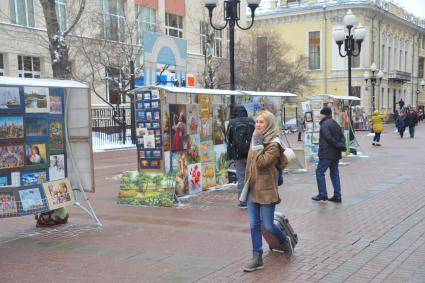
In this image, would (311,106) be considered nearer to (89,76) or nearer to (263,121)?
(263,121)

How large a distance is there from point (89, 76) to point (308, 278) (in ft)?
Answer: 86.2

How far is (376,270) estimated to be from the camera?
5129mm

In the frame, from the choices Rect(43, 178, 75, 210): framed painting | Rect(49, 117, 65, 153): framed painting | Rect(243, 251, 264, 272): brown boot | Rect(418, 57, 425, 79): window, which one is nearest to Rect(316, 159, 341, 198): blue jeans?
Rect(243, 251, 264, 272): brown boot

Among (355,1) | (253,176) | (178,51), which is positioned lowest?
(253,176)

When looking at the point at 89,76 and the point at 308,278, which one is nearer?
the point at 308,278

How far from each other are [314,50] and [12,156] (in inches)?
1962

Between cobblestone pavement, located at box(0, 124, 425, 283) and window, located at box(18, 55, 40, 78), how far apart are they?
865 inches

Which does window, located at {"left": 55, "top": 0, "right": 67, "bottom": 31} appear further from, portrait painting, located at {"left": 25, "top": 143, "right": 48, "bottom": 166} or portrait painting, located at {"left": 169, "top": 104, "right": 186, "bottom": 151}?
portrait painting, located at {"left": 25, "top": 143, "right": 48, "bottom": 166}

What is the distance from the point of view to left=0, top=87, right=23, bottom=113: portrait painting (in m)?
6.39

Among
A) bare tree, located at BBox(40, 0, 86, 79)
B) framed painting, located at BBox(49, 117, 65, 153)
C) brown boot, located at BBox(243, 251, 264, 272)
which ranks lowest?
brown boot, located at BBox(243, 251, 264, 272)

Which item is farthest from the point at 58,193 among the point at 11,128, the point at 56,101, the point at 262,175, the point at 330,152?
the point at 330,152

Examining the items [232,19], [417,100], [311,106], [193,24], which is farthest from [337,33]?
[417,100]

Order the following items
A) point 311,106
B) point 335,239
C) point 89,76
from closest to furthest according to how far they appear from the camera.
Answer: point 335,239 → point 311,106 → point 89,76

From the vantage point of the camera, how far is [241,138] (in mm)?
7852
